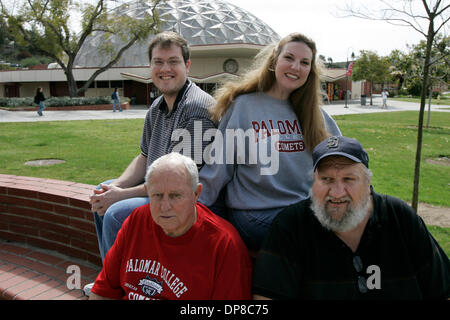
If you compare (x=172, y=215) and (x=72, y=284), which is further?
(x=72, y=284)

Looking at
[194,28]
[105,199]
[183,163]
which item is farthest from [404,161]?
[194,28]

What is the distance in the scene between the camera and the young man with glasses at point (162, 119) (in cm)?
259

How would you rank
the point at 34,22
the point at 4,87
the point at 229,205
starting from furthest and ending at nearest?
the point at 4,87, the point at 34,22, the point at 229,205

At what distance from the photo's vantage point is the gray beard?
1954 millimetres

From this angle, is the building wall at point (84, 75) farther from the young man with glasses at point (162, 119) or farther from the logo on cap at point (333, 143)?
the logo on cap at point (333, 143)

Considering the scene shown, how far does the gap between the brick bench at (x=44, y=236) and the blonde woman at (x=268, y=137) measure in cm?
188

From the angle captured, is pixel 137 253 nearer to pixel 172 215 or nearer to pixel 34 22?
pixel 172 215

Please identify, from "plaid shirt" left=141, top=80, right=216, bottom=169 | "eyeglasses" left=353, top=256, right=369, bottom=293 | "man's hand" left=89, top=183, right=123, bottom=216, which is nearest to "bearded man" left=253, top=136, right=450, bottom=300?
"eyeglasses" left=353, top=256, right=369, bottom=293

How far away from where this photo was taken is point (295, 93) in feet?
8.97

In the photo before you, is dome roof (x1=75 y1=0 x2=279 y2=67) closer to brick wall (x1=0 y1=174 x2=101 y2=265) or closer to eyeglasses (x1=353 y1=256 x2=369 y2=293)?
brick wall (x1=0 y1=174 x2=101 y2=265)

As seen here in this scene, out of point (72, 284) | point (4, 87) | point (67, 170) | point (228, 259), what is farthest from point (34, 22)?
point (228, 259)

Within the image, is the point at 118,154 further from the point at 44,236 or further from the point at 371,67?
the point at 371,67

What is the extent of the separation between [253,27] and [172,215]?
163ft

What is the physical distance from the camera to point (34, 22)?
28.7 meters
